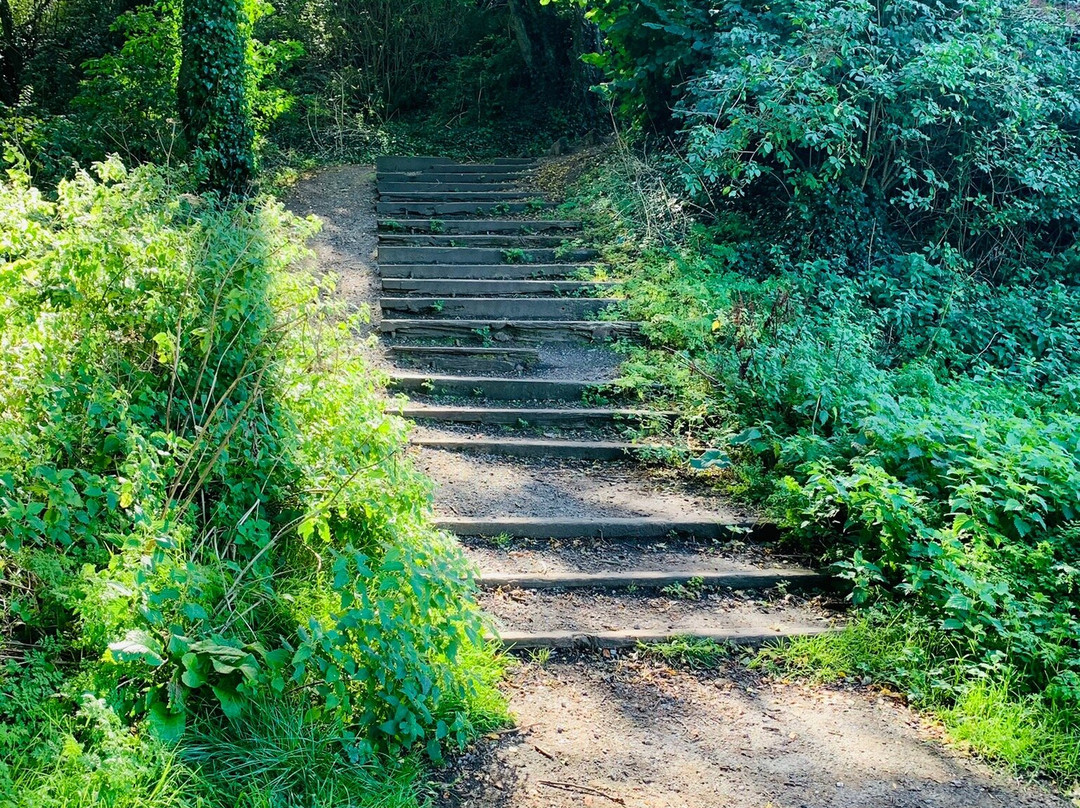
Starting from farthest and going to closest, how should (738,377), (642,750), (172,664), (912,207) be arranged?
(912,207)
(738,377)
(642,750)
(172,664)

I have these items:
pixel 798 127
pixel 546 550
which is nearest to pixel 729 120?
pixel 798 127

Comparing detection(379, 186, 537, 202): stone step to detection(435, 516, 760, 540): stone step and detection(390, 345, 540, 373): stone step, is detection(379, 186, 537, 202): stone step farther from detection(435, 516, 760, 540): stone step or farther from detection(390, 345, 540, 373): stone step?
detection(435, 516, 760, 540): stone step

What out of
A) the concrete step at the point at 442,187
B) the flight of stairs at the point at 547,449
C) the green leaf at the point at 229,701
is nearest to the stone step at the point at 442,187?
the concrete step at the point at 442,187

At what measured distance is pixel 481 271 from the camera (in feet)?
29.2

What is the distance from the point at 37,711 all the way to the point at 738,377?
16.2ft

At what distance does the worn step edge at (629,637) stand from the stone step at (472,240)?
6.04 meters

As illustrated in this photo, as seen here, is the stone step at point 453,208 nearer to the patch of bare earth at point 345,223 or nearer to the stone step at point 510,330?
the patch of bare earth at point 345,223

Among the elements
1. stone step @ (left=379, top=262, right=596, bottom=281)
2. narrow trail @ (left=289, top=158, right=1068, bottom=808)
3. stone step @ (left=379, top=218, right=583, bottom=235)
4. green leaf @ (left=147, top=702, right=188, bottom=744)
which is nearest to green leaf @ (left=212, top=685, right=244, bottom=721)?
green leaf @ (left=147, top=702, right=188, bottom=744)

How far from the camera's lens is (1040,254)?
400 inches

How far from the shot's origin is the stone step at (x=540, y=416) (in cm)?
643

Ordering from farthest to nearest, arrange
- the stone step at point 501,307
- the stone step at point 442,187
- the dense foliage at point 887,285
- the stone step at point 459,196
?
the stone step at point 442,187
the stone step at point 459,196
the stone step at point 501,307
the dense foliage at point 887,285

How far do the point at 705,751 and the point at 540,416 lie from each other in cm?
338

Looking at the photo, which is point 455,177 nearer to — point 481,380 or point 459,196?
point 459,196

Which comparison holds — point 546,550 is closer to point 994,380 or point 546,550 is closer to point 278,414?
point 278,414
